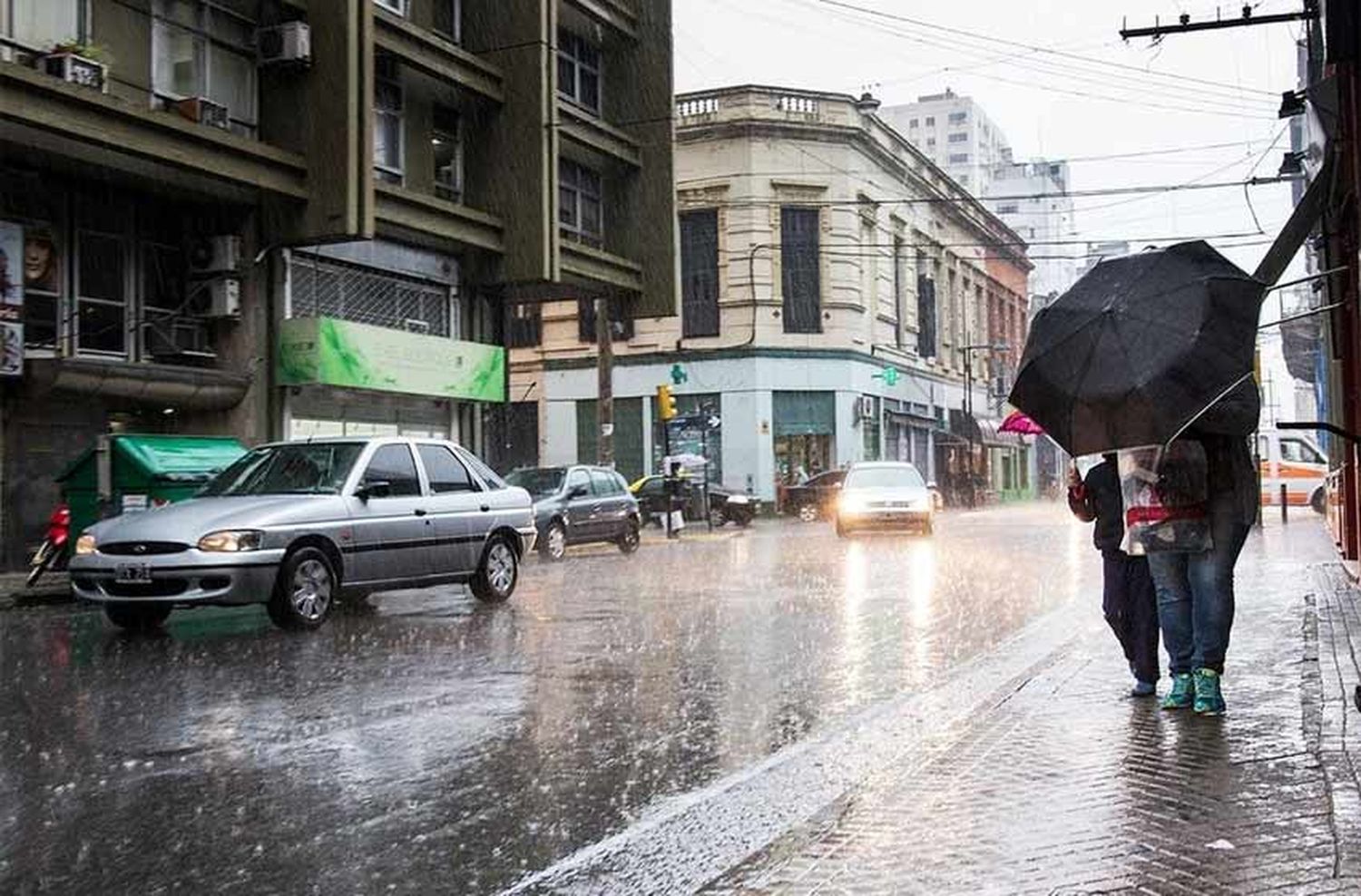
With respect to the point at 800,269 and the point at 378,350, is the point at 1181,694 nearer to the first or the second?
the point at 378,350

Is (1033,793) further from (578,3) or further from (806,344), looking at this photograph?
(806,344)

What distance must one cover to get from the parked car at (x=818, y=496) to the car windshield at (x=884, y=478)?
37.4ft

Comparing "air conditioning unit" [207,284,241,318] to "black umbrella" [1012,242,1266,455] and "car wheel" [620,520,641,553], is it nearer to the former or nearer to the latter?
"car wheel" [620,520,641,553]

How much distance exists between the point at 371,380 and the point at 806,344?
869 inches

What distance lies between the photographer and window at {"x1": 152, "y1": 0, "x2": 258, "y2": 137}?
1980 cm

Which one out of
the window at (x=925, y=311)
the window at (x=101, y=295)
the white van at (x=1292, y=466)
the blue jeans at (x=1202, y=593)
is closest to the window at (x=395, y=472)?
the blue jeans at (x=1202, y=593)

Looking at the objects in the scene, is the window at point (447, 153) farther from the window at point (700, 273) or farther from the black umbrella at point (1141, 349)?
the black umbrella at point (1141, 349)

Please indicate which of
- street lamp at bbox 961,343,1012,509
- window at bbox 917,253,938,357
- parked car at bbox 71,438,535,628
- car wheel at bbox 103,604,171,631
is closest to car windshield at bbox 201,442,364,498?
parked car at bbox 71,438,535,628

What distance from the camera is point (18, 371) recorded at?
57.6 ft

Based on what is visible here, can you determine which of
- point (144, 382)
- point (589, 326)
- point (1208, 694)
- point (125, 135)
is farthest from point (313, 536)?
point (589, 326)

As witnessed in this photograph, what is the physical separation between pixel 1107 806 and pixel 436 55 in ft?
70.6

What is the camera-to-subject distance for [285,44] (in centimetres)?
2073

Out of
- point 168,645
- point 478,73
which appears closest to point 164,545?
point 168,645

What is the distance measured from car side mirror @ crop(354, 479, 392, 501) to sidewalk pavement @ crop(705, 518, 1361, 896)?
623 cm
